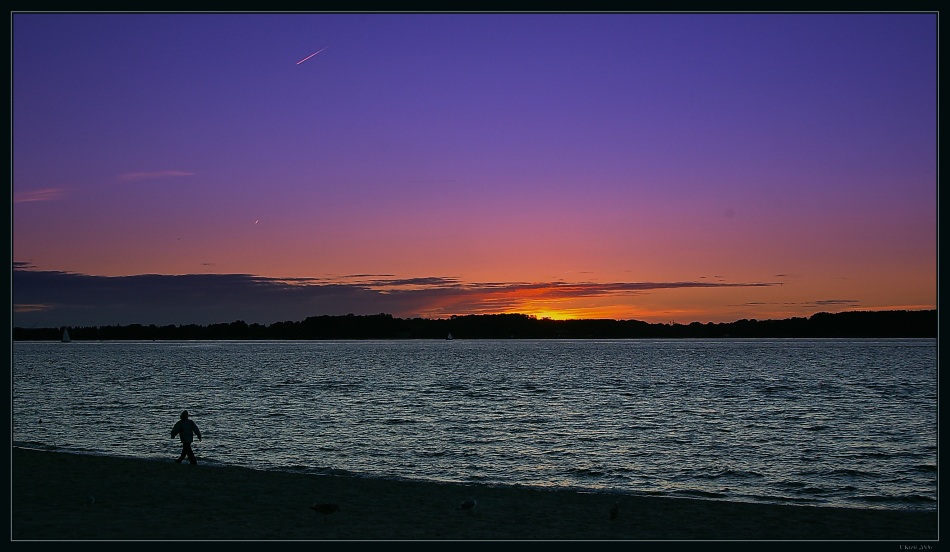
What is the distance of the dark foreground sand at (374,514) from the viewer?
16.7 metres

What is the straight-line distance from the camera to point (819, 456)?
122ft

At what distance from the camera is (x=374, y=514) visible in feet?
62.4

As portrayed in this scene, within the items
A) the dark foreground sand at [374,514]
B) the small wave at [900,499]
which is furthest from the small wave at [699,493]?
the dark foreground sand at [374,514]

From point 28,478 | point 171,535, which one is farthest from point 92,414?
point 171,535

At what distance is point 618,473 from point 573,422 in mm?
19759

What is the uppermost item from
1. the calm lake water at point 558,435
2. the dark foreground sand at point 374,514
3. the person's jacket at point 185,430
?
the person's jacket at point 185,430

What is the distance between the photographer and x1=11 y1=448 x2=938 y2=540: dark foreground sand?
1673 cm

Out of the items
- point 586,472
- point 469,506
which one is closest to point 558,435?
point 586,472

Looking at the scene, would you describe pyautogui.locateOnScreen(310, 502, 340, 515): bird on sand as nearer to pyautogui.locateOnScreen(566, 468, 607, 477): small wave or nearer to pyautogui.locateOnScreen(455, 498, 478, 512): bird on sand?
pyautogui.locateOnScreen(455, 498, 478, 512): bird on sand

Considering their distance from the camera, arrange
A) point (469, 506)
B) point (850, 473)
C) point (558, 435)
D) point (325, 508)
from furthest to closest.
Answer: point (558, 435) < point (850, 473) < point (469, 506) < point (325, 508)

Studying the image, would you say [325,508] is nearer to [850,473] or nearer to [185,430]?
[185,430]

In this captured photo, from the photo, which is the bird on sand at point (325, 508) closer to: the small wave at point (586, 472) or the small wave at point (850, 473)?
the small wave at point (586, 472)

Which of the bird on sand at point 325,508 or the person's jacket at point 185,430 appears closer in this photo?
the bird on sand at point 325,508
